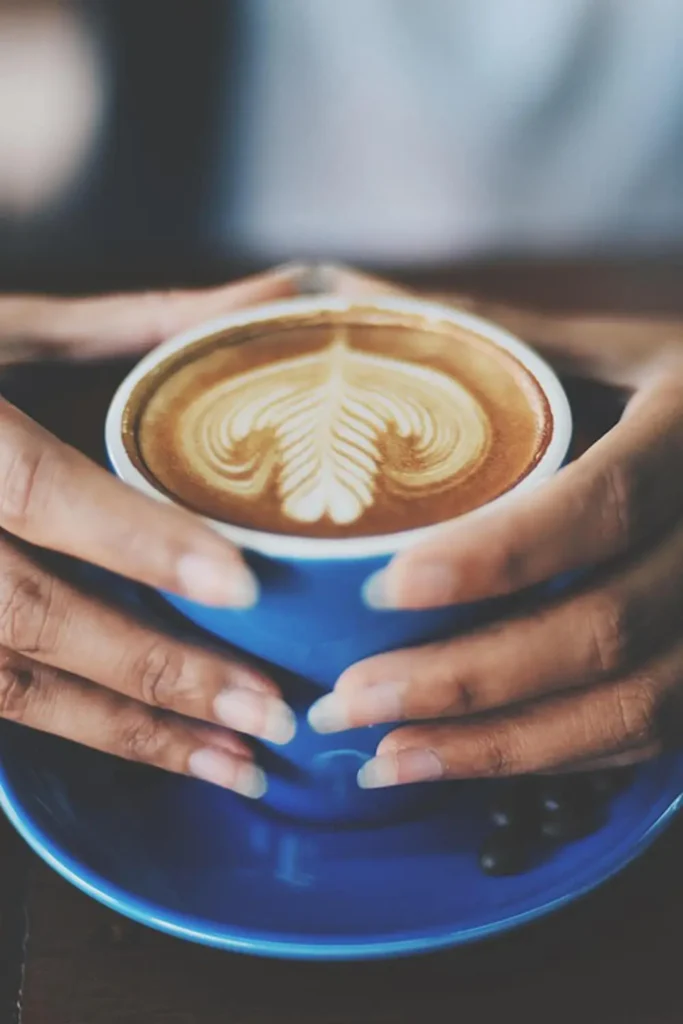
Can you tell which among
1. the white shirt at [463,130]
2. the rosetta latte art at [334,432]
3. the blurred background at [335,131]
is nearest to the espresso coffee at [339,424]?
the rosetta latte art at [334,432]

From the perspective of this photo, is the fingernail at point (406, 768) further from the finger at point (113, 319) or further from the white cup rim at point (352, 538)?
the finger at point (113, 319)

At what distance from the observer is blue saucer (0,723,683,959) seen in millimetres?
490

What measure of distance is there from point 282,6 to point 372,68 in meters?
0.16

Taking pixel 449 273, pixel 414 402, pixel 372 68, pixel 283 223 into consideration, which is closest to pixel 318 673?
pixel 414 402

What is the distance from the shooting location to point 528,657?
1.76 ft

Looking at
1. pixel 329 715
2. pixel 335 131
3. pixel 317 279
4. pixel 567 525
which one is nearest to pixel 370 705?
pixel 329 715

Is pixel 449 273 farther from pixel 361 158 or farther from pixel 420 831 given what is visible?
pixel 420 831

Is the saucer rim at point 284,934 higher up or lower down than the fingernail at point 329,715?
lower down

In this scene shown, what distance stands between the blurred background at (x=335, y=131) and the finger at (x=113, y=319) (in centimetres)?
42

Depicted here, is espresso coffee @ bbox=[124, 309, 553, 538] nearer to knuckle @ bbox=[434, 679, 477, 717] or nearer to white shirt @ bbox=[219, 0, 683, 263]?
knuckle @ bbox=[434, 679, 477, 717]

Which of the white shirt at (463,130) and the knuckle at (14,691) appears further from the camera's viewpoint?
the white shirt at (463,130)

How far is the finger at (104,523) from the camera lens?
0.47m

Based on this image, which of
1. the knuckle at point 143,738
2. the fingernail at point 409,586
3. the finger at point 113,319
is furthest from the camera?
the finger at point 113,319

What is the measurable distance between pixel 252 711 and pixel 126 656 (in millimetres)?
79
